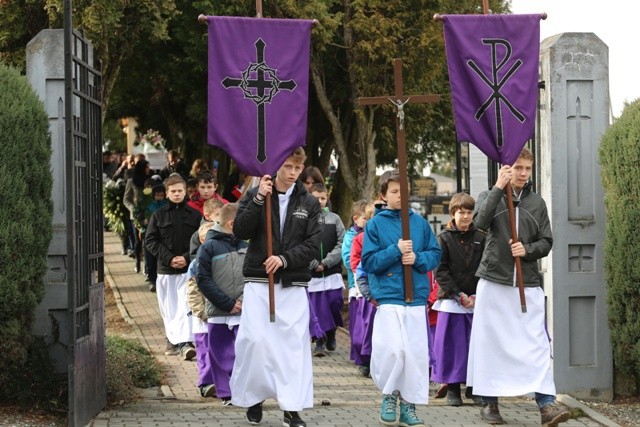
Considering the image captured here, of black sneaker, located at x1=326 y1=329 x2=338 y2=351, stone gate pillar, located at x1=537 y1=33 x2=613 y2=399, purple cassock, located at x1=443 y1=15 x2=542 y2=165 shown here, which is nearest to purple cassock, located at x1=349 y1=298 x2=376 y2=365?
black sneaker, located at x1=326 y1=329 x2=338 y2=351

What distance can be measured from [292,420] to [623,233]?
9.50 ft

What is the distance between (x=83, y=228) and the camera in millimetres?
9133

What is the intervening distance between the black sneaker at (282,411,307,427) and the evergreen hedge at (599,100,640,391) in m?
2.70

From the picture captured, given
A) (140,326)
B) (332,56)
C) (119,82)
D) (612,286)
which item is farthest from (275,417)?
(119,82)

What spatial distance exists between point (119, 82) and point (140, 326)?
10963 millimetres

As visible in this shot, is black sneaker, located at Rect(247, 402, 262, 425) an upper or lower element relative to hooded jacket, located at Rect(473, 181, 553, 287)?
lower

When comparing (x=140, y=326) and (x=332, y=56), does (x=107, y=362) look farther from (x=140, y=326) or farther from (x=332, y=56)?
(x=332, y=56)

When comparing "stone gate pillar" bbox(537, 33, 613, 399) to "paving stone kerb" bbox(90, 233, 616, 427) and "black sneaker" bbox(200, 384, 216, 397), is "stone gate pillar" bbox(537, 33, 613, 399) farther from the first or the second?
"black sneaker" bbox(200, 384, 216, 397)

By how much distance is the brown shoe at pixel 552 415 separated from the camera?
908cm

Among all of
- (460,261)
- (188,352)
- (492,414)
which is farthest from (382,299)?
(188,352)

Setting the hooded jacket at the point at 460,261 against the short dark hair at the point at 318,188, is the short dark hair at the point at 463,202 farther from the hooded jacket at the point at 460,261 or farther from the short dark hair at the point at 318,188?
the short dark hair at the point at 318,188

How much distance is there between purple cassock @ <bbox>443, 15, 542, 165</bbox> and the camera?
31.4 feet

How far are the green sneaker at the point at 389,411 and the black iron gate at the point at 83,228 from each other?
206 centimetres

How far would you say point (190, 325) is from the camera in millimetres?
13484
